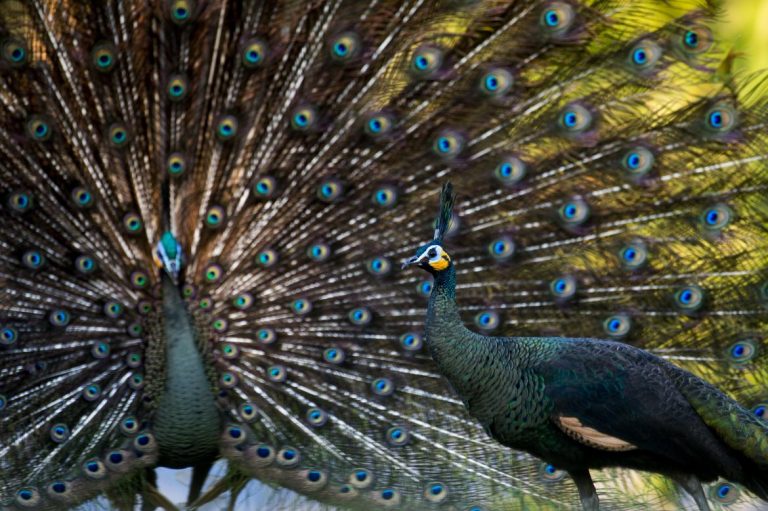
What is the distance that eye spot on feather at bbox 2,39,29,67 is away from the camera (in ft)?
17.2

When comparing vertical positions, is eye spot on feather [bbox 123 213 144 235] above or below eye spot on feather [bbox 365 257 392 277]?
above

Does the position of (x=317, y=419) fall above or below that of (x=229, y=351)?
below

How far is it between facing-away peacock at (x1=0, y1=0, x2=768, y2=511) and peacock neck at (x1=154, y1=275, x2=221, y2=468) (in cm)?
1

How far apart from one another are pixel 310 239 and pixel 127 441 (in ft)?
3.38

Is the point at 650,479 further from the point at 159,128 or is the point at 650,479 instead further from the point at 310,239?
the point at 159,128

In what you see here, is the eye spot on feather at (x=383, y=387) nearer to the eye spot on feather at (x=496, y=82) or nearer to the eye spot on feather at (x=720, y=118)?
the eye spot on feather at (x=496, y=82)

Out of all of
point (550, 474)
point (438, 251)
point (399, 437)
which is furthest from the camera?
point (399, 437)

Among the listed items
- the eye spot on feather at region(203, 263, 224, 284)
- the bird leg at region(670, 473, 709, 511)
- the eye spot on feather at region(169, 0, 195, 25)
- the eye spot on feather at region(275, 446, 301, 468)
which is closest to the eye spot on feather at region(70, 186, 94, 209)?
the eye spot on feather at region(203, 263, 224, 284)

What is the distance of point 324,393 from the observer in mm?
5512

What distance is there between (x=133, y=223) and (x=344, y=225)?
80 cm

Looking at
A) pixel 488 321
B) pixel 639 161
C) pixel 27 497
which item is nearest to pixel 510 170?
pixel 639 161

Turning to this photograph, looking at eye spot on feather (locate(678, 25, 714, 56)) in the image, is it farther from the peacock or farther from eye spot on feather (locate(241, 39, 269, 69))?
eye spot on feather (locate(241, 39, 269, 69))

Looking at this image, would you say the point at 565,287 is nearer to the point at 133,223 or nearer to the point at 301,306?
the point at 301,306

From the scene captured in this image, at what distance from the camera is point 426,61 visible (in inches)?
211
